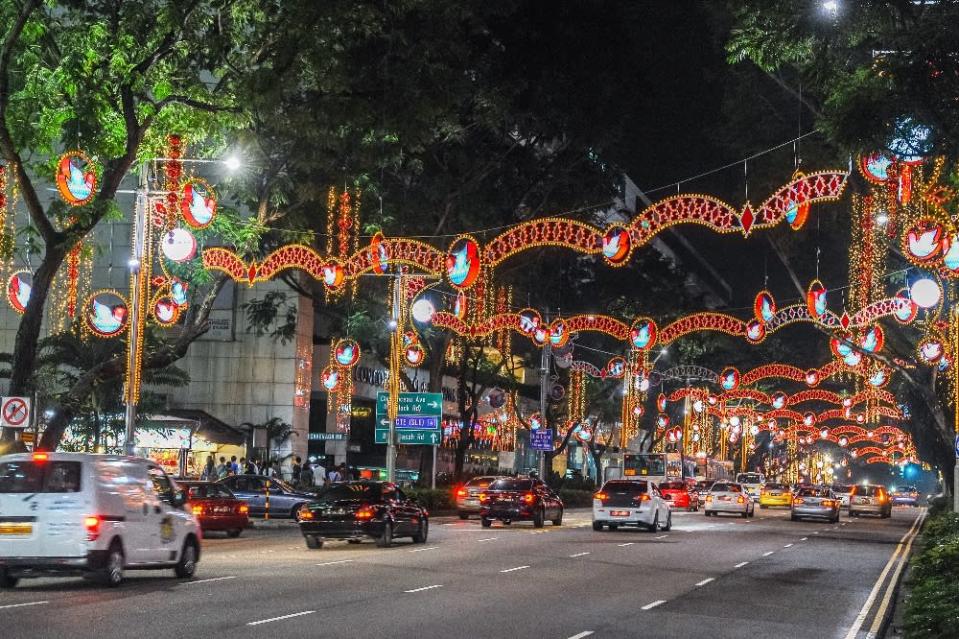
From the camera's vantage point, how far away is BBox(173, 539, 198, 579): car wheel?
20297 mm

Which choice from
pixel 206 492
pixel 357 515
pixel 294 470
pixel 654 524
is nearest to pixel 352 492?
pixel 357 515

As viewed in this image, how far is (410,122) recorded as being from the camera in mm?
26672

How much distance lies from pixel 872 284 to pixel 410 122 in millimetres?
18410

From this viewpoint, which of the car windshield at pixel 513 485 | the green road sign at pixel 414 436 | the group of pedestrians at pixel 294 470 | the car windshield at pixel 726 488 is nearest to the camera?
the car windshield at pixel 513 485

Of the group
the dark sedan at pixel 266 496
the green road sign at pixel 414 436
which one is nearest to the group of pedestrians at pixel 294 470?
the green road sign at pixel 414 436

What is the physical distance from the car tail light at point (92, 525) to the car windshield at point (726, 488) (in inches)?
1673

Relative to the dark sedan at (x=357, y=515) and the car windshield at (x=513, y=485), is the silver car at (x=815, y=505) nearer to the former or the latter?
the car windshield at (x=513, y=485)

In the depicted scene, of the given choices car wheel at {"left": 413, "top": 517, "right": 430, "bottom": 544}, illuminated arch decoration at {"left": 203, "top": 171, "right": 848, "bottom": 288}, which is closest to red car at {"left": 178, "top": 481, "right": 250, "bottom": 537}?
car wheel at {"left": 413, "top": 517, "right": 430, "bottom": 544}

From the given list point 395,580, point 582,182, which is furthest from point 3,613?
point 582,182

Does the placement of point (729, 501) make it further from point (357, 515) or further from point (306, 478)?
point (357, 515)

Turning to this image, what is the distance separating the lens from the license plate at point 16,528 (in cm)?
1788

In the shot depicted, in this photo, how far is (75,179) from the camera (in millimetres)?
24891

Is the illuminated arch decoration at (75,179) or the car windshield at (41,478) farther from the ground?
the illuminated arch decoration at (75,179)

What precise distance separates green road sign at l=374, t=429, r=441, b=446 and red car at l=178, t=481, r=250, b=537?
11.4 m
